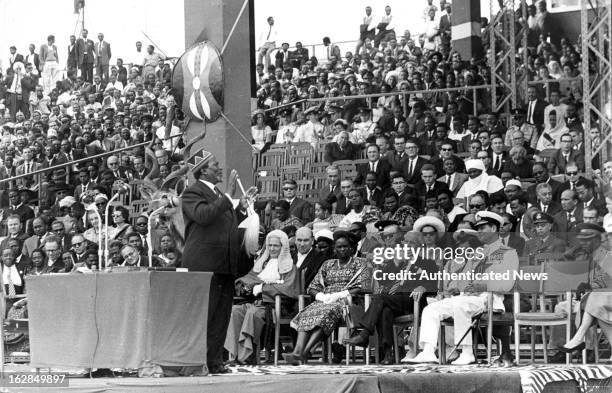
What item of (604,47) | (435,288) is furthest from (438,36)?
(435,288)

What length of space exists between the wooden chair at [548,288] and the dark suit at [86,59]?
17.8 meters

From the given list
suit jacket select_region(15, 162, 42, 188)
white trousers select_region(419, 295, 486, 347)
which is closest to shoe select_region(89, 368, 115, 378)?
white trousers select_region(419, 295, 486, 347)

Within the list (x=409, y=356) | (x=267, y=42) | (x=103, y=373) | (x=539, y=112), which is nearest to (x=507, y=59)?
(x=539, y=112)

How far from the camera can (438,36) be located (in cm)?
2461

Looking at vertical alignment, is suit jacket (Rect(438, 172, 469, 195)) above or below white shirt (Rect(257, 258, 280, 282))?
above

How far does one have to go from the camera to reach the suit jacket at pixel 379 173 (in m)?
15.4

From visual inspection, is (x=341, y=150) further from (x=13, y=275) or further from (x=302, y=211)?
(x=13, y=275)

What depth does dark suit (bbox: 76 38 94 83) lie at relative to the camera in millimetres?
27062

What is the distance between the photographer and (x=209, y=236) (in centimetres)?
970

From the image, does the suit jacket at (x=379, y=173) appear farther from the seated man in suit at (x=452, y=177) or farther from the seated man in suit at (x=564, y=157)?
the seated man in suit at (x=564, y=157)

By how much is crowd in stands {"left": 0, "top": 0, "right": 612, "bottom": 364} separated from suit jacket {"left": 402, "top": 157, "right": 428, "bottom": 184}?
0.06ft

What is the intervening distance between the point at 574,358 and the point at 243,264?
2941mm

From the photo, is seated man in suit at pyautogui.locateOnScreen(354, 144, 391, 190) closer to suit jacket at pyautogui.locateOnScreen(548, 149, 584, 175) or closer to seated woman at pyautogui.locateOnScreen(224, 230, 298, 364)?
suit jacket at pyautogui.locateOnScreen(548, 149, 584, 175)

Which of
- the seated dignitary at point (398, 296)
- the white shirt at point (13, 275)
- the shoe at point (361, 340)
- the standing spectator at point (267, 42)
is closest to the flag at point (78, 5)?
the standing spectator at point (267, 42)
